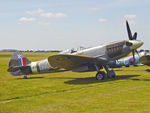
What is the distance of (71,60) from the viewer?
1509 centimetres

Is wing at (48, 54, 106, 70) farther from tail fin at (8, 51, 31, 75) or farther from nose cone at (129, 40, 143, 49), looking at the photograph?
tail fin at (8, 51, 31, 75)

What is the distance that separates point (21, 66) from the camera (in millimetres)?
18734

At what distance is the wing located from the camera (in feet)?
47.4

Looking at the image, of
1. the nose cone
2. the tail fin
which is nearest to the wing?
the nose cone

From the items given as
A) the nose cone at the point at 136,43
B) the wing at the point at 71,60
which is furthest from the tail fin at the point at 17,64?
the nose cone at the point at 136,43

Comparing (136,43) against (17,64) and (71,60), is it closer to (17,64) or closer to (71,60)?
(71,60)

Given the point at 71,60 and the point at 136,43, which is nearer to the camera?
the point at 71,60

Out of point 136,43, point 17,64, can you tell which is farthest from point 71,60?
point 17,64

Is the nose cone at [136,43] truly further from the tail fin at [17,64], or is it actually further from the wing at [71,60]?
the tail fin at [17,64]

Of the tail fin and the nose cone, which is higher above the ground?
the nose cone

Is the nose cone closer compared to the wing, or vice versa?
the wing

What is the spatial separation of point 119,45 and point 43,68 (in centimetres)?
724

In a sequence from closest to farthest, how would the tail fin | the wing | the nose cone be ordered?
the wing → the nose cone → the tail fin

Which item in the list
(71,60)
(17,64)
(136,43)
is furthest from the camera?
(17,64)
